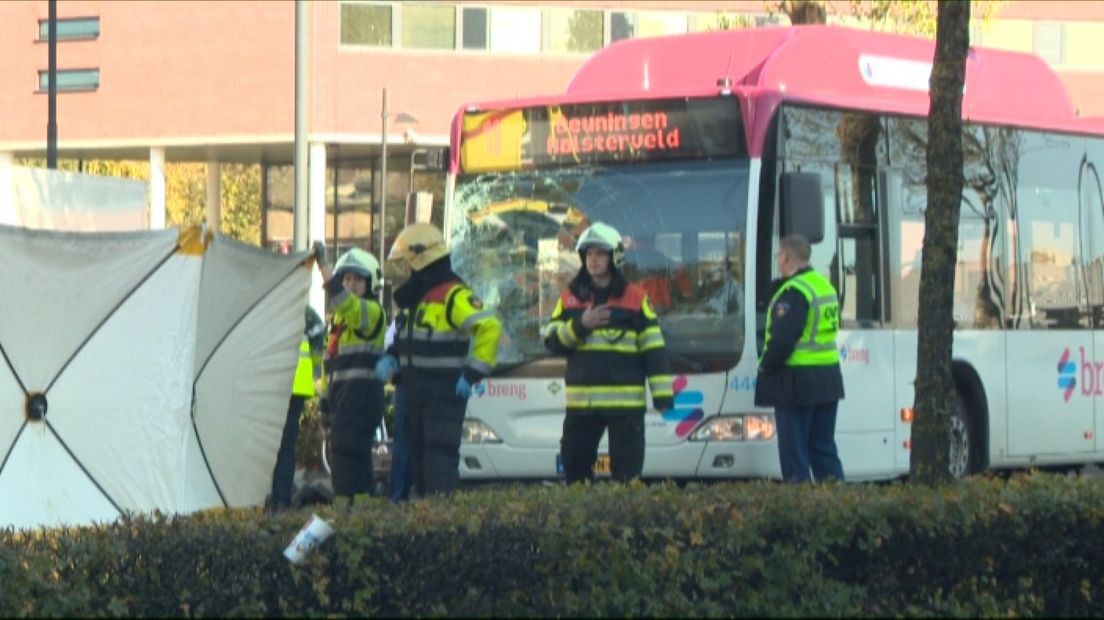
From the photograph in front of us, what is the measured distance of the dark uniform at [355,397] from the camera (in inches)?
469

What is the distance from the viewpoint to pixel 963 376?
13609 millimetres

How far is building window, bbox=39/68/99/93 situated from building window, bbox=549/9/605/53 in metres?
10.8

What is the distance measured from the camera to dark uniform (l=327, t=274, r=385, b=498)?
1191 centimetres

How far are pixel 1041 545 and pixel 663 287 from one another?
16.8 feet

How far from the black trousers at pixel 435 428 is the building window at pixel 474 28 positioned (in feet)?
115

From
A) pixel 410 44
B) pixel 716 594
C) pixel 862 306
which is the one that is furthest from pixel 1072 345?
pixel 410 44

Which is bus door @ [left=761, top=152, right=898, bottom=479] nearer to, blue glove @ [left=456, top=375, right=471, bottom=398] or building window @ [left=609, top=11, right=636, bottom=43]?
blue glove @ [left=456, top=375, right=471, bottom=398]

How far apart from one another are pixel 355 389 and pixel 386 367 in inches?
19.4

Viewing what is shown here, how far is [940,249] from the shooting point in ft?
26.3

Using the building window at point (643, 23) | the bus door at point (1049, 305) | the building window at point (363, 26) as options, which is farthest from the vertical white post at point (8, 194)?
the building window at point (643, 23)

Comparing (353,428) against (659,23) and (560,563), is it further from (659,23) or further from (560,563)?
(659,23)

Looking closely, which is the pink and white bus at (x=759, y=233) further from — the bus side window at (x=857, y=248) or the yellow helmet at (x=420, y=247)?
the yellow helmet at (x=420, y=247)

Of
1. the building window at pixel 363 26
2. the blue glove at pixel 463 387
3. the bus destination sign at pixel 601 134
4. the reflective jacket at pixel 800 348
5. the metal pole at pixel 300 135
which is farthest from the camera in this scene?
the building window at pixel 363 26

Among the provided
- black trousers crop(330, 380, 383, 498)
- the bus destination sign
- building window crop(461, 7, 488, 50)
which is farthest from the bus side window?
building window crop(461, 7, 488, 50)
